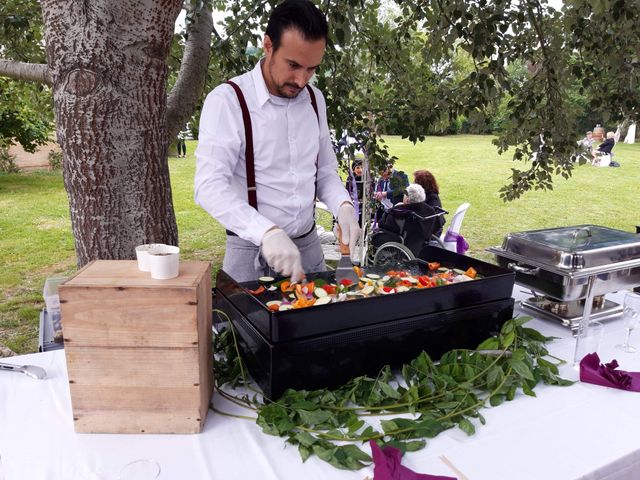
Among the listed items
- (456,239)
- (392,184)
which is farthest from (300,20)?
(456,239)

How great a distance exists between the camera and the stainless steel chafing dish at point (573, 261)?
1.55m

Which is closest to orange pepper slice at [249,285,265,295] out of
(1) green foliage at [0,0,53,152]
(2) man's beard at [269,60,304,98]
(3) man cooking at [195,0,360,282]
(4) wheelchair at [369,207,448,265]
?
(3) man cooking at [195,0,360,282]

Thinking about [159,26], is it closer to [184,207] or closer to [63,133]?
[63,133]

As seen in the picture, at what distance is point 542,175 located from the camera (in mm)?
3525

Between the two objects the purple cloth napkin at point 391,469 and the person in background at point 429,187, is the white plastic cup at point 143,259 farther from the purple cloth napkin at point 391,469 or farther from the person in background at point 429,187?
the person in background at point 429,187

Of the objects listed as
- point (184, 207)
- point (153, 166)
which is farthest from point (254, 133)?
point (184, 207)

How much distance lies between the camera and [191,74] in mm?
2674

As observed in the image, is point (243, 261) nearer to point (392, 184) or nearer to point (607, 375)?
point (607, 375)

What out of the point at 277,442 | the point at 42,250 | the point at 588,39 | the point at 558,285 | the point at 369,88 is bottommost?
the point at 42,250

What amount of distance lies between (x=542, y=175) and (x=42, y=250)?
568cm

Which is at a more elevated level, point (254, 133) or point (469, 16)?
point (469, 16)

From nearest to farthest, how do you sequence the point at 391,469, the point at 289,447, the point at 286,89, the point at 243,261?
1. the point at 391,469
2. the point at 289,447
3. the point at 286,89
4. the point at 243,261

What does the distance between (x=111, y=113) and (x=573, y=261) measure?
1.69 metres

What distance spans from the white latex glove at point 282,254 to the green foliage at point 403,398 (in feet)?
0.77
